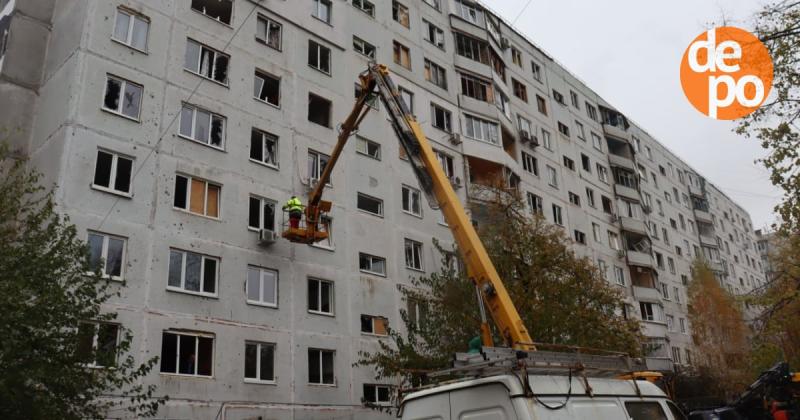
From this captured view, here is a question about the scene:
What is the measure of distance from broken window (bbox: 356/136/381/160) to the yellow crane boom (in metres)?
6.96

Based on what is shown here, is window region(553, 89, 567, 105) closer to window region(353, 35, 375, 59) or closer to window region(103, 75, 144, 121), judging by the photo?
window region(353, 35, 375, 59)

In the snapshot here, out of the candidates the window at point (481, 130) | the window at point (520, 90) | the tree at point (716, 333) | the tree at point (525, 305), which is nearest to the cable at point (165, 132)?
the tree at point (525, 305)

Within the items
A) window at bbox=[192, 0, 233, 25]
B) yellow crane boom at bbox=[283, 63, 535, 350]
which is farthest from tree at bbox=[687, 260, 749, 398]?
window at bbox=[192, 0, 233, 25]

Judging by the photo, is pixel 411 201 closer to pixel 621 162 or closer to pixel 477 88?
pixel 477 88

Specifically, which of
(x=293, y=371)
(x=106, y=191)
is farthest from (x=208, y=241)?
(x=293, y=371)

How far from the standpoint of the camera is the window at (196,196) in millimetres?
20516

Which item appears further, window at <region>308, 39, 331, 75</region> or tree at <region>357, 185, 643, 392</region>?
window at <region>308, 39, 331, 75</region>

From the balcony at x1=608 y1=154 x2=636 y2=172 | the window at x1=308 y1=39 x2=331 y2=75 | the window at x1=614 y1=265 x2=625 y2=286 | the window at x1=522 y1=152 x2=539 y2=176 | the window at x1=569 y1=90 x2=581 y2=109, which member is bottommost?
the window at x1=614 y1=265 x2=625 y2=286

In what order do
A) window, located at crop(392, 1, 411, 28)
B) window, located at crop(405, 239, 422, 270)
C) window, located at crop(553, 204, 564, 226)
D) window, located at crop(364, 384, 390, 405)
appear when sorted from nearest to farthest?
window, located at crop(364, 384, 390, 405)
window, located at crop(405, 239, 422, 270)
window, located at crop(392, 1, 411, 28)
window, located at crop(553, 204, 564, 226)

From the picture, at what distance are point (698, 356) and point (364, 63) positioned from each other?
1308 inches

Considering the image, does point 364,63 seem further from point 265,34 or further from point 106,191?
point 106,191

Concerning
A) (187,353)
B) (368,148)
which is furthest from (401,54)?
(187,353)

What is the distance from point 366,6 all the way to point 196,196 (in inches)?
598

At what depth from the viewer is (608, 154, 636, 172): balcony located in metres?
49.5
